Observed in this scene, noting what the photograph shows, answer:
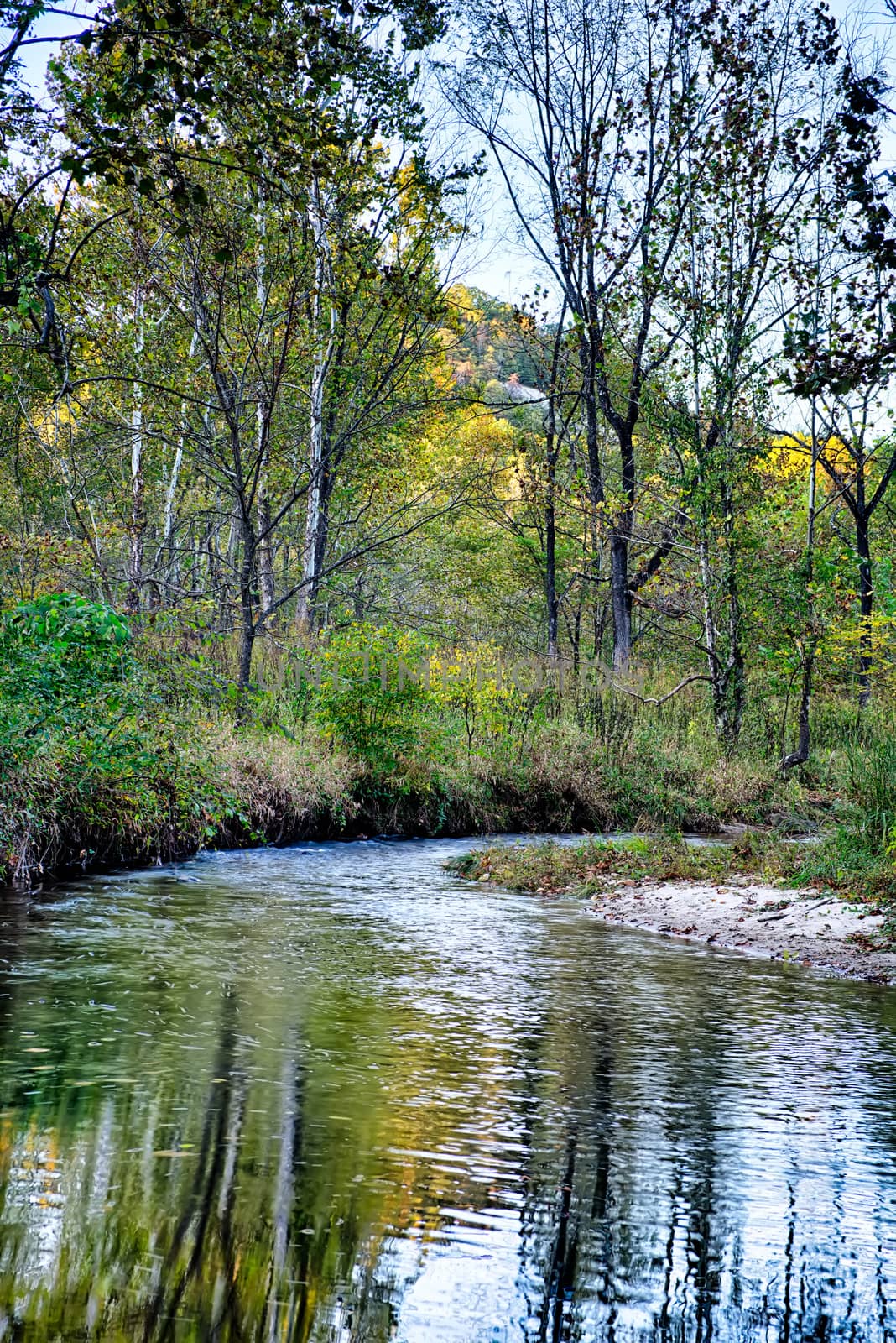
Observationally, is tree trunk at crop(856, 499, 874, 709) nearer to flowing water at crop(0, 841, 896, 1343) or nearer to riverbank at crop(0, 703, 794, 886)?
riverbank at crop(0, 703, 794, 886)

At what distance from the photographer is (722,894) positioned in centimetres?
1091

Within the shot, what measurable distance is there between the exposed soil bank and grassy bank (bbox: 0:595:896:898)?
1.74ft

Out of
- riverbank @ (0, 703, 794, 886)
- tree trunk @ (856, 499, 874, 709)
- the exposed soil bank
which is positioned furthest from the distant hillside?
the exposed soil bank

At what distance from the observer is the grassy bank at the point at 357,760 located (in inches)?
363

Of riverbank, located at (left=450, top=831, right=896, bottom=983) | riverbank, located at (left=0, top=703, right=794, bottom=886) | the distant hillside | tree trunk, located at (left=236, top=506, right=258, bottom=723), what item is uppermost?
the distant hillside

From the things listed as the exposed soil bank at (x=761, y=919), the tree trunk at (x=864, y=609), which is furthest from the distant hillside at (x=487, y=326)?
the exposed soil bank at (x=761, y=919)

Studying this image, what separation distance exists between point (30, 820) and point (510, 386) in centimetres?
6270

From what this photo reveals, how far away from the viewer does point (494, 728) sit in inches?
726

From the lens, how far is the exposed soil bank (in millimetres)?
8742

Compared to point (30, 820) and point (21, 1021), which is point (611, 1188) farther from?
point (30, 820)

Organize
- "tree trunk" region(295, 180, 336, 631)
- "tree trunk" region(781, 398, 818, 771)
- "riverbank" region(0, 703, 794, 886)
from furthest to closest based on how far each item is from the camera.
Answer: "tree trunk" region(781, 398, 818, 771) < "tree trunk" region(295, 180, 336, 631) < "riverbank" region(0, 703, 794, 886)

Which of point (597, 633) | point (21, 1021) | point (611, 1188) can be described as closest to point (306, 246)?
point (21, 1021)

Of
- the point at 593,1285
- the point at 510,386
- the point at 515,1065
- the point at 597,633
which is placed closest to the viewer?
the point at 593,1285

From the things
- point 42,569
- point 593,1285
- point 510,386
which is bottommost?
point 593,1285
